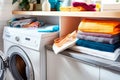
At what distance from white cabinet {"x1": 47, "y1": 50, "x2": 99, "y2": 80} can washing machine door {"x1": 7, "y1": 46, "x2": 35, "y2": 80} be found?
10.0 inches

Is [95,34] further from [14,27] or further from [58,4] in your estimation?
[14,27]

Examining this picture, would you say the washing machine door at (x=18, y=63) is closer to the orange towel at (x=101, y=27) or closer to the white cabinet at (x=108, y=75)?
the orange towel at (x=101, y=27)

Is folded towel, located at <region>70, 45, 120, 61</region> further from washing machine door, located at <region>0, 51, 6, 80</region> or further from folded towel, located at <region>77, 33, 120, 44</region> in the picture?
washing machine door, located at <region>0, 51, 6, 80</region>

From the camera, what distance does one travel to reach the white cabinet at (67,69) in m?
1.34

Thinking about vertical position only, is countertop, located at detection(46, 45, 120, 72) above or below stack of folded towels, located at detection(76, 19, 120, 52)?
below

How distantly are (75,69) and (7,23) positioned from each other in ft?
4.17

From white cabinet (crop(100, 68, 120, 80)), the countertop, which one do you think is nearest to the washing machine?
the countertop

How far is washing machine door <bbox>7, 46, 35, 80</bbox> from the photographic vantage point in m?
1.84

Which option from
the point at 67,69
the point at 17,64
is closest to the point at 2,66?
the point at 17,64

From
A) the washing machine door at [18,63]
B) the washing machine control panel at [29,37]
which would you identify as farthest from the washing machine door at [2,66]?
the washing machine control panel at [29,37]

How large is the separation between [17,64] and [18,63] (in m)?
0.02

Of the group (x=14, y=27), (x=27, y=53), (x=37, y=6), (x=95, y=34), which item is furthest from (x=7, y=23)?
(x=95, y=34)

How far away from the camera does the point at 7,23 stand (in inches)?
90.6

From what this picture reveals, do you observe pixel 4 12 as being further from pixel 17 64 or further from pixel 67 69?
pixel 67 69
